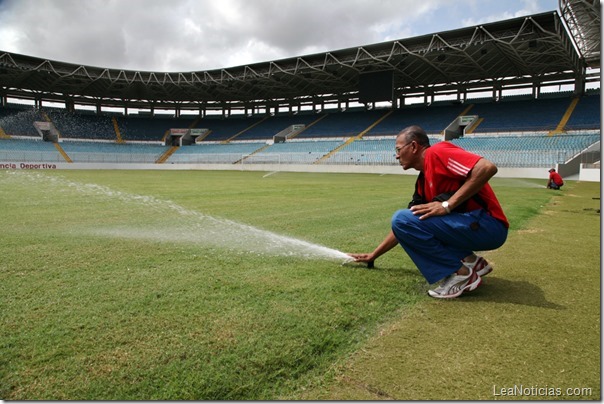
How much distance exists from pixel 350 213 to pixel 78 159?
4872 cm

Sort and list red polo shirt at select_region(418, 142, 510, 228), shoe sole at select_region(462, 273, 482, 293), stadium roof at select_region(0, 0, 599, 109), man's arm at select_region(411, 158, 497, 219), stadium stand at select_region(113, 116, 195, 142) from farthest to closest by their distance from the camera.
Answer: stadium stand at select_region(113, 116, 195, 142) < stadium roof at select_region(0, 0, 599, 109) < shoe sole at select_region(462, 273, 482, 293) < red polo shirt at select_region(418, 142, 510, 228) < man's arm at select_region(411, 158, 497, 219)

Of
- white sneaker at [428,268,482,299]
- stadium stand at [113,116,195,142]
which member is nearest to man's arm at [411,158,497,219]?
white sneaker at [428,268,482,299]

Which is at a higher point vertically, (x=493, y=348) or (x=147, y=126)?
(x=147, y=126)

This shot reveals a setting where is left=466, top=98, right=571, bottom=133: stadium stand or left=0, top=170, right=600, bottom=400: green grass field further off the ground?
left=466, top=98, right=571, bottom=133: stadium stand

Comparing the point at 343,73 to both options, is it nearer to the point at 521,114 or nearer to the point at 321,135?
the point at 321,135

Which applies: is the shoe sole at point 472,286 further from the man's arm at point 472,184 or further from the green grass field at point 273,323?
the man's arm at point 472,184

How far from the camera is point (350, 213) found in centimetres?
880

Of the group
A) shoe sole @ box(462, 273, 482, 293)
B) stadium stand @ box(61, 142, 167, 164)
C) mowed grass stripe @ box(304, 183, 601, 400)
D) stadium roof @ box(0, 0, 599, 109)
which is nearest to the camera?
mowed grass stripe @ box(304, 183, 601, 400)

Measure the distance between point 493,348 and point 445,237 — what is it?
1157 mm

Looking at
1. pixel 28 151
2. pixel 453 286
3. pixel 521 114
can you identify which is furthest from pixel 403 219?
pixel 28 151

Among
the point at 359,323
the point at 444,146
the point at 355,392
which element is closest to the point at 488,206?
the point at 444,146

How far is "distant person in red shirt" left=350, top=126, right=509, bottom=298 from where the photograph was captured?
331 centimetres

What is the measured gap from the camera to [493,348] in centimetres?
239

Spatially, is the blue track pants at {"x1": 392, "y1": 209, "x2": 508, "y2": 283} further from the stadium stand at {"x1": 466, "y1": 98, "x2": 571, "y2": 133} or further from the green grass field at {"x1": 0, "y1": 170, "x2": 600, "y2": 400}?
the stadium stand at {"x1": 466, "y1": 98, "x2": 571, "y2": 133}
